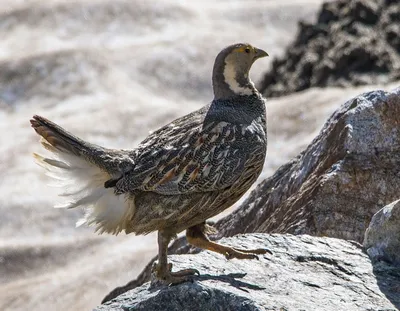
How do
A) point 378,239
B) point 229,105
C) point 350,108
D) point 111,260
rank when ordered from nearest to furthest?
point 378,239, point 229,105, point 350,108, point 111,260

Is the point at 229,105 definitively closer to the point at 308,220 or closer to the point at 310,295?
the point at 308,220

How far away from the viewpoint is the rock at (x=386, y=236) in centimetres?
700

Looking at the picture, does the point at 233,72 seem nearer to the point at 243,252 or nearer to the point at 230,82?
the point at 230,82

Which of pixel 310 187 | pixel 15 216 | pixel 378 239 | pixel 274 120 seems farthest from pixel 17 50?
pixel 378 239

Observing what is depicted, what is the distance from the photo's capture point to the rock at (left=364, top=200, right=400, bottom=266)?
6996 mm

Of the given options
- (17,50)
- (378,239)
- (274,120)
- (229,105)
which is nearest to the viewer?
(378,239)

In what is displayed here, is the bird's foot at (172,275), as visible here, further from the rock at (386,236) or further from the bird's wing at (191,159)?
the rock at (386,236)

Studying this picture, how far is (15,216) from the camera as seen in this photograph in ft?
48.6

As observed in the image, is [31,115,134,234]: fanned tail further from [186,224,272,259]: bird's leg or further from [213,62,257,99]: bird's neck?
[213,62,257,99]: bird's neck

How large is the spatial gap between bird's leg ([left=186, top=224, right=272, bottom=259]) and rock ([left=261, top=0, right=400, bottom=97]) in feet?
30.7

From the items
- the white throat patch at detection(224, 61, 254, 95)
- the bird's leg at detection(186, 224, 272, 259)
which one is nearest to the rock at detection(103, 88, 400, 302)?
the white throat patch at detection(224, 61, 254, 95)

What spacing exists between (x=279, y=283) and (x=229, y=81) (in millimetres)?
2127

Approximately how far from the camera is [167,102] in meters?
18.2

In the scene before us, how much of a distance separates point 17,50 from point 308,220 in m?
12.6
